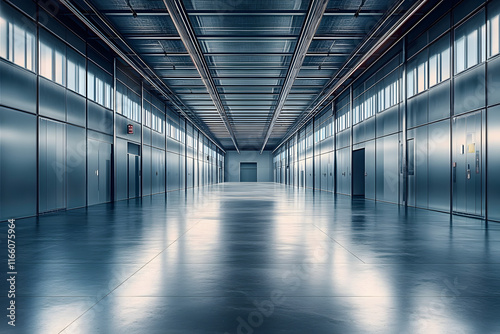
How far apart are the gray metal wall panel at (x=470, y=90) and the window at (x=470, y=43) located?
1.11 feet

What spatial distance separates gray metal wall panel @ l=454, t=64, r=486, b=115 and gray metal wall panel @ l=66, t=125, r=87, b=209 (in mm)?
16874

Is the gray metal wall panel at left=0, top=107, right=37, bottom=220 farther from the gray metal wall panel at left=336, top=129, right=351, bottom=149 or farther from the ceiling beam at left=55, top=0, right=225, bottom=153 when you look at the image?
the gray metal wall panel at left=336, top=129, right=351, bottom=149

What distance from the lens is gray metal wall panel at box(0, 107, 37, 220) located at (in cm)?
1291

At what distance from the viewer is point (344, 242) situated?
356 inches

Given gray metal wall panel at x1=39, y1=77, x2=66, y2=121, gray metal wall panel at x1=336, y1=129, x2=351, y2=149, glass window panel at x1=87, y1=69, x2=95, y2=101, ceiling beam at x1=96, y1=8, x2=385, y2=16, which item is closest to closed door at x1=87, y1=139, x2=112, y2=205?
glass window panel at x1=87, y1=69, x2=95, y2=101

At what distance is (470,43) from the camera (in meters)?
14.5

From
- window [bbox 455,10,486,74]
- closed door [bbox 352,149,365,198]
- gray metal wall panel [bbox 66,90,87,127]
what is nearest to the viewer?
window [bbox 455,10,486,74]

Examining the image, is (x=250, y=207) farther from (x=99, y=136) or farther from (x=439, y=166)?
(x=99, y=136)

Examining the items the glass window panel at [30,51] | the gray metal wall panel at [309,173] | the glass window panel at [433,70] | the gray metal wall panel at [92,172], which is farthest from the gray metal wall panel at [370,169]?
the glass window panel at [30,51]

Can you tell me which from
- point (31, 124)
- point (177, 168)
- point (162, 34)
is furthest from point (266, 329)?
point (177, 168)

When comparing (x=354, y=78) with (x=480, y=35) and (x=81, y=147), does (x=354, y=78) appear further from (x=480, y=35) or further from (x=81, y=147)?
(x=81, y=147)

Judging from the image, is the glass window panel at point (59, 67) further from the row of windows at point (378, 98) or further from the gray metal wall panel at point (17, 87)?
the row of windows at point (378, 98)

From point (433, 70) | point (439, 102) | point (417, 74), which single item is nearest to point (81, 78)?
point (417, 74)

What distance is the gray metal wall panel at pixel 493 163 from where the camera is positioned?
1288cm
